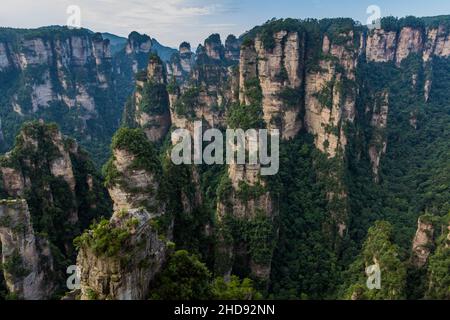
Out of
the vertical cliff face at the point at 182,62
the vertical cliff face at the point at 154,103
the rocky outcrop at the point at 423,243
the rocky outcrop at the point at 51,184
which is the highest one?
the vertical cliff face at the point at 182,62

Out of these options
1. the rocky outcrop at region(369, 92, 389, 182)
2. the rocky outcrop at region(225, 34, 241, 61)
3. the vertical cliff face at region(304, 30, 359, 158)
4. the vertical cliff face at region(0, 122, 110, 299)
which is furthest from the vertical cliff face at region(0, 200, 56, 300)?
the rocky outcrop at region(225, 34, 241, 61)

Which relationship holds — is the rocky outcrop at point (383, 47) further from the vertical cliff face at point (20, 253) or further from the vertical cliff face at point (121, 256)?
the vertical cliff face at point (121, 256)

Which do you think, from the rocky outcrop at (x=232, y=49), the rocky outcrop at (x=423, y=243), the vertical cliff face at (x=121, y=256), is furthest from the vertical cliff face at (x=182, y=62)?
the vertical cliff face at (x=121, y=256)

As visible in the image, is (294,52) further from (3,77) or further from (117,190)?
(3,77)

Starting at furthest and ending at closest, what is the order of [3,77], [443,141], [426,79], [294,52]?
[3,77], [426,79], [443,141], [294,52]

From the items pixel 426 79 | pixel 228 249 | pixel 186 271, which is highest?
pixel 426 79
